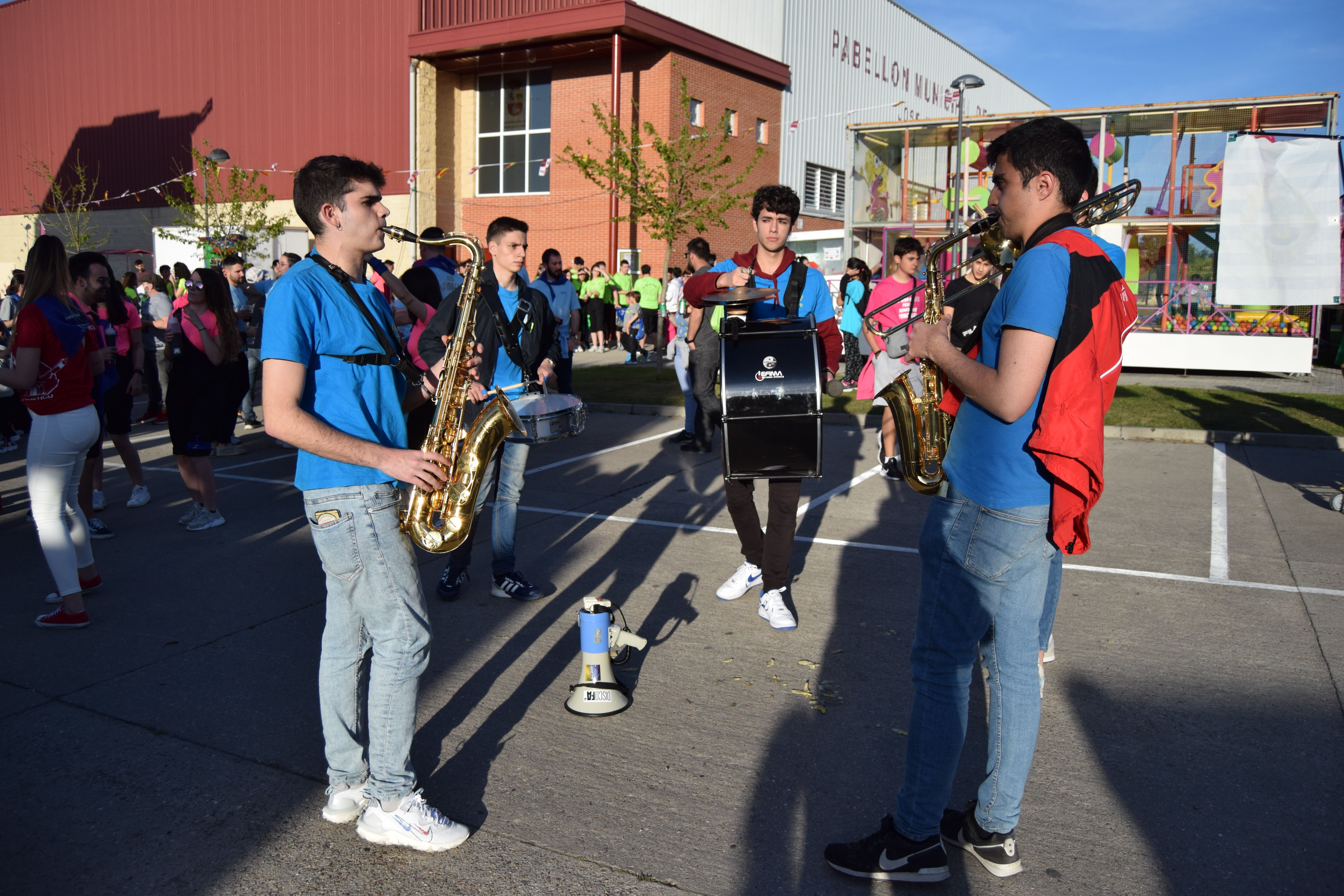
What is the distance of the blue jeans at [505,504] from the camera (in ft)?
17.7

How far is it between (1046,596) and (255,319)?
10.8 meters

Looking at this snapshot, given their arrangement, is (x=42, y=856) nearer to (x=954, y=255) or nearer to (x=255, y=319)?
(x=255, y=319)

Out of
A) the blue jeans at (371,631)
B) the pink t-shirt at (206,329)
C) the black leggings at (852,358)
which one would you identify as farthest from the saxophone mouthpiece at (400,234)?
the black leggings at (852,358)

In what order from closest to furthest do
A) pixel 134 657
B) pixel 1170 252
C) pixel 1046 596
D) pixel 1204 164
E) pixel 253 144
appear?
pixel 1046 596 → pixel 134 657 → pixel 1170 252 → pixel 1204 164 → pixel 253 144

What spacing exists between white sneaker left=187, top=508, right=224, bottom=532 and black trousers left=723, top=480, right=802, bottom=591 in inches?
165

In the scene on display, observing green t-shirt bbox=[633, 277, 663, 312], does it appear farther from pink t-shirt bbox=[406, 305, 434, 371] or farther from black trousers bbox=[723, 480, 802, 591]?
black trousers bbox=[723, 480, 802, 591]

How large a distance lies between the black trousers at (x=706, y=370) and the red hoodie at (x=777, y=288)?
18.2 inches

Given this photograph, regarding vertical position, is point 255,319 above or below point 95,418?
above

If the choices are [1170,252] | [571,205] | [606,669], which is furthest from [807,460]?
[571,205]

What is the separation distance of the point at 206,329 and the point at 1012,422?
21.2ft

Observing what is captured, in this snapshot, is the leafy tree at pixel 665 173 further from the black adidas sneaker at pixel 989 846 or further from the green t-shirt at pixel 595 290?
the black adidas sneaker at pixel 989 846

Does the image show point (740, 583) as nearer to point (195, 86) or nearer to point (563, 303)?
point (563, 303)

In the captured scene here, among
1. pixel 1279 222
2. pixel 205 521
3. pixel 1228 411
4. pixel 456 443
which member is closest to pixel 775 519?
pixel 456 443

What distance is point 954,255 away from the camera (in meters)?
21.8
